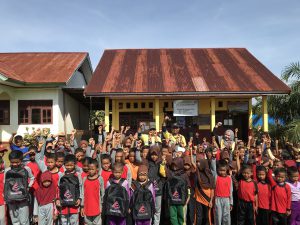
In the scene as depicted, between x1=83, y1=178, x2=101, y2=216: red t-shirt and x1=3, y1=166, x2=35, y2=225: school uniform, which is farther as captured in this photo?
x1=3, y1=166, x2=35, y2=225: school uniform

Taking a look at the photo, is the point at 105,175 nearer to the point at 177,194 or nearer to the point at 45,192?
the point at 45,192

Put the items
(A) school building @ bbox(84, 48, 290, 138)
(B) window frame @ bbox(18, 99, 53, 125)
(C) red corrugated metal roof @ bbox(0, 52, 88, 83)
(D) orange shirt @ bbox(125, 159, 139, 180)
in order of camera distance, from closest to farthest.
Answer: (D) orange shirt @ bbox(125, 159, 139, 180) < (A) school building @ bbox(84, 48, 290, 138) < (C) red corrugated metal roof @ bbox(0, 52, 88, 83) < (B) window frame @ bbox(18, 99, 53, 125)

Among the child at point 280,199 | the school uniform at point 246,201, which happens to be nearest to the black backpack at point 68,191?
the school uniform at point 246,201

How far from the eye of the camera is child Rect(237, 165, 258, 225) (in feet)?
14.6

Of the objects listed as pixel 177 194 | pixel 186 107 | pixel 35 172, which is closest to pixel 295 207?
pixel 177 194

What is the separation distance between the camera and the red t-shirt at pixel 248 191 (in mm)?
4449

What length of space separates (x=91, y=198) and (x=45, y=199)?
0.67 metres

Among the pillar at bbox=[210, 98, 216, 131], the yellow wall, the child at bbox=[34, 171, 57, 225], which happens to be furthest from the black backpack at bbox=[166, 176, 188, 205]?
the yellow wall

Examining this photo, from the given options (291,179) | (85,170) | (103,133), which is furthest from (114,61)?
(291,179)

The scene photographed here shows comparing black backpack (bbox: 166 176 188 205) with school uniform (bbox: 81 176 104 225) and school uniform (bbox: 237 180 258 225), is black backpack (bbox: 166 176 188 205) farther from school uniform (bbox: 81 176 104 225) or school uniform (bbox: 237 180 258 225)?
school uniform (bbox: 81 176 104 225)

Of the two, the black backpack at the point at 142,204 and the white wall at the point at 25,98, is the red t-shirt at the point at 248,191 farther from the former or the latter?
the white wall at the point at 25,98

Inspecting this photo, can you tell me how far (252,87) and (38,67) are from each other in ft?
30.3

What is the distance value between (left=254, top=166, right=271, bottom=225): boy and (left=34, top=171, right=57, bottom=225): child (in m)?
3.18

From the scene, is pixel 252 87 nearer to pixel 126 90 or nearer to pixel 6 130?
pixel 126 90
